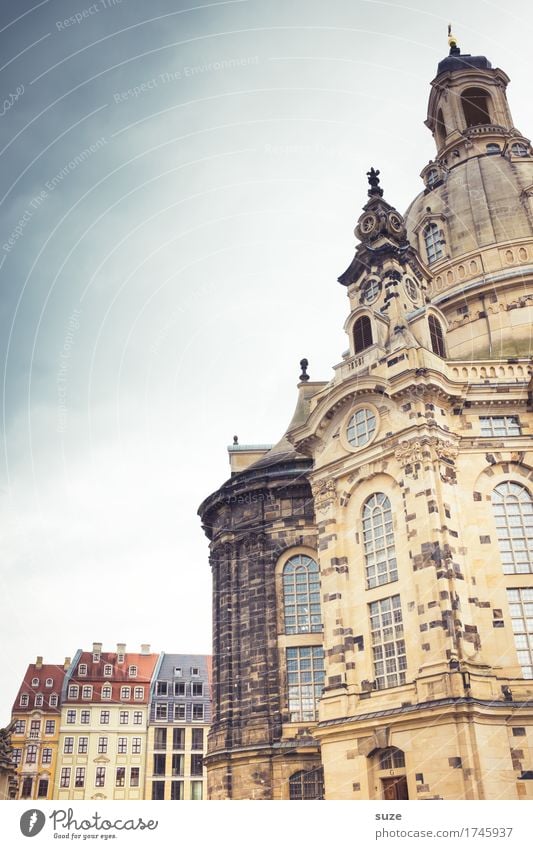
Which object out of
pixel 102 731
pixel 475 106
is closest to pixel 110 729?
pixel 102 731

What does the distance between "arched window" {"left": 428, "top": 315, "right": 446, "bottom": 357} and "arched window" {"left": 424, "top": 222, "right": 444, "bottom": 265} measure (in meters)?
12.8

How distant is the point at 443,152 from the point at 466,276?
615 inches

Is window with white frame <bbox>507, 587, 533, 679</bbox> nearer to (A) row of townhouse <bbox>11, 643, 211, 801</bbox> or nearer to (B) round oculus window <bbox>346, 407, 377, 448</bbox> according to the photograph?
(B) round oculus window <bbox>346, 407, 377, 448</bbox>

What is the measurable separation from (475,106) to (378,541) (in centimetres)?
4127

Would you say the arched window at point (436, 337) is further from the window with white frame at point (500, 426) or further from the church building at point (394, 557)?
the window with white frame at point (500, 426)

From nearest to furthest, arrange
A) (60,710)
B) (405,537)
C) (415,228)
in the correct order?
(405,537), (415,228), (60,710)

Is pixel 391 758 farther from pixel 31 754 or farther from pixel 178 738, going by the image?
pixel 178 738

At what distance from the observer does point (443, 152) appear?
53.3 meters

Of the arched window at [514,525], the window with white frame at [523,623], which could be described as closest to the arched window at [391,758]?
the window with white frame at [523,623]

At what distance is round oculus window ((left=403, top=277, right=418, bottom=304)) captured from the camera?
3509 cm

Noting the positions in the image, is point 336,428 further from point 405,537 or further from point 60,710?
point 60,710

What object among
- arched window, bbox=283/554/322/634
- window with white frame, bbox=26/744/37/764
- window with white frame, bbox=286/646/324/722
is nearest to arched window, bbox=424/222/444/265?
arched window, bbox=283/554/322/634

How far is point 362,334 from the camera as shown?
1341 inches
